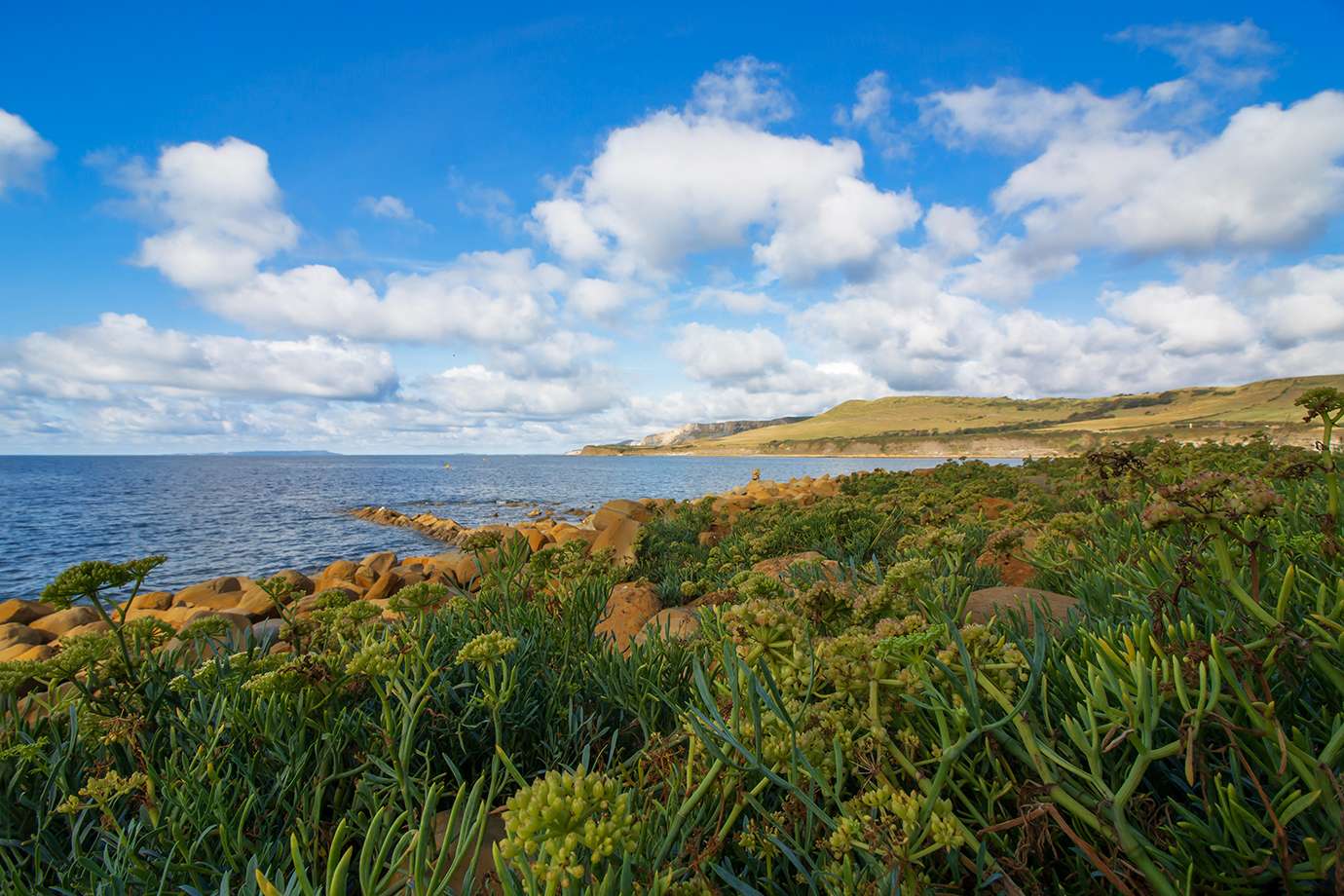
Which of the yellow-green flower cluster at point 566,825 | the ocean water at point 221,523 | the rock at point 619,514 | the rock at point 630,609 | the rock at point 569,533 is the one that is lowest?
the ocean water at point 221,523

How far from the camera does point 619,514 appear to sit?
15.6 m

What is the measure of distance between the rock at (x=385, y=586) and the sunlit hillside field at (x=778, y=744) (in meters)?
11.8

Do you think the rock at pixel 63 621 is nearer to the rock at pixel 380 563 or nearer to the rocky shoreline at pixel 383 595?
the rocky shoreline at pixel 383 595

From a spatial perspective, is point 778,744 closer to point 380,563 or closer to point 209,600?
point 209,600

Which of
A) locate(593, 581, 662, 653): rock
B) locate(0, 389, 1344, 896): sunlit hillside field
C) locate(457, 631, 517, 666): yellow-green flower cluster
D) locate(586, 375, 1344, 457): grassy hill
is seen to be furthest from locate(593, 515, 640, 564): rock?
locate(586, 375, 1344, 457): grassy hill

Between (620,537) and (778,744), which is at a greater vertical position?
(778,744)

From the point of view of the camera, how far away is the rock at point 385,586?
13797 mm

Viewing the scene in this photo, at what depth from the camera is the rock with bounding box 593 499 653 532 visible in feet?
51.1

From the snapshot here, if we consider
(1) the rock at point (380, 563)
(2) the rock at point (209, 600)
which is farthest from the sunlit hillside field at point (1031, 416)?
(2) the rock at point (209, 600)

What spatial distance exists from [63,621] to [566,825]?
1729cm

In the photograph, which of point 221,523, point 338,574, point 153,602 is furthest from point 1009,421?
point 153,602

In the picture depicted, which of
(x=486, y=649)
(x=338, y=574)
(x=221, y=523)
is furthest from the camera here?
(x=221, y=523)

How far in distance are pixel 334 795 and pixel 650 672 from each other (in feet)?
4.14

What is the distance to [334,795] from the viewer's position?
217cm
